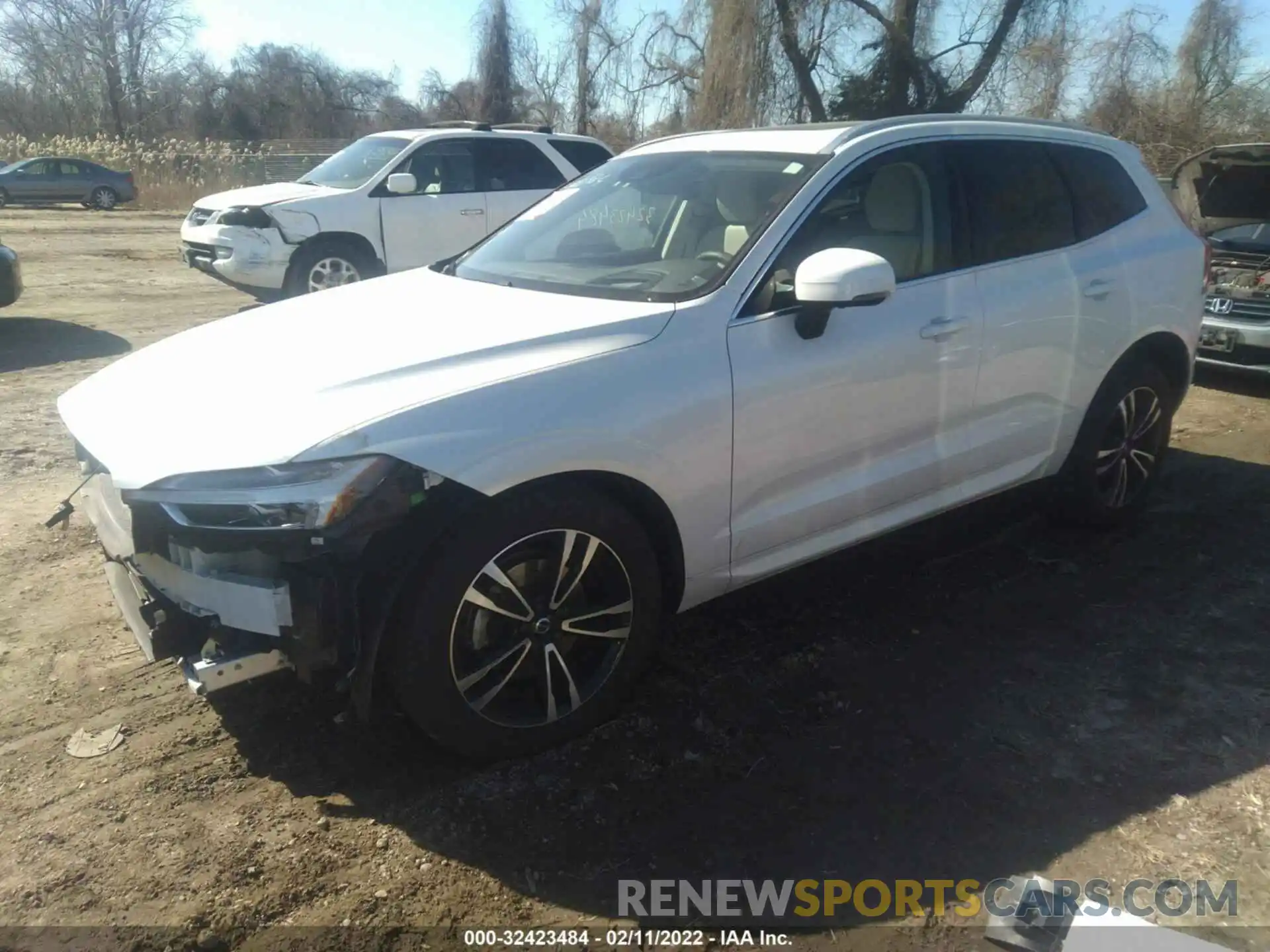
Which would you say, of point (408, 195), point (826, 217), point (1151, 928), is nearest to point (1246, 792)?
point (1151, 928)

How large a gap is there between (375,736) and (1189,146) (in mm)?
26125

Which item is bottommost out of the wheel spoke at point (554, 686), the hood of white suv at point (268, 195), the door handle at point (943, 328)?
the wheel spoke at point (554, 686)

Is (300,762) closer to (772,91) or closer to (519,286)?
(519,286)

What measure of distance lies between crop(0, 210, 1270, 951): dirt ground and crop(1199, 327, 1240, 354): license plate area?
148 inches

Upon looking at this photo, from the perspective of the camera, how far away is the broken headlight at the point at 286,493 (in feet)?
8.46

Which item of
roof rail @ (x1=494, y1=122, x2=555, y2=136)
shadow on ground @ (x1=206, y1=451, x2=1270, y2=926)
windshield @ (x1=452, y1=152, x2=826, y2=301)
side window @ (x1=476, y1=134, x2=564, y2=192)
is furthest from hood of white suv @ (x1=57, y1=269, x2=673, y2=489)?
roof rail @ (x1=494, y1=122, x2=555, y2=136)

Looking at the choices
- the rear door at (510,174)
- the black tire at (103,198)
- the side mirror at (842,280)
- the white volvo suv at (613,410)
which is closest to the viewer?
the white volvo suv at (613,410)

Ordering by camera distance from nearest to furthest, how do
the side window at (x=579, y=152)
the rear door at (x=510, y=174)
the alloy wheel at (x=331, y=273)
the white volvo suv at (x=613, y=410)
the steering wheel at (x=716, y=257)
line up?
the white volvo suv at (x=613, y=410)
the steering wheel at (x=716, y=257)
the alloy wheel at (x=331, y=273)
the rear door at (x=510, y=174)
the side window at (x=579, y=152)

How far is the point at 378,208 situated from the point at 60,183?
2179 cm

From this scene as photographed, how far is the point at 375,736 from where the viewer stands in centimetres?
321

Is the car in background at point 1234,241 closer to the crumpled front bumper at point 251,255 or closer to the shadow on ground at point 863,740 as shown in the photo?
the shadow on ground at point 863,740

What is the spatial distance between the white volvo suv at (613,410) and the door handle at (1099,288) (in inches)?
0.9

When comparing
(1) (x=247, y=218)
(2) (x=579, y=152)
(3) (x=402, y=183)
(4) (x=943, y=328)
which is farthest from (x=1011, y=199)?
(2) (x=579, y=152)

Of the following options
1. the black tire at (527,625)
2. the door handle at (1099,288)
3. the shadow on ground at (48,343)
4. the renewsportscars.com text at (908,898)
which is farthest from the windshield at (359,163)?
the renewsportscars.com text at (908,898)
